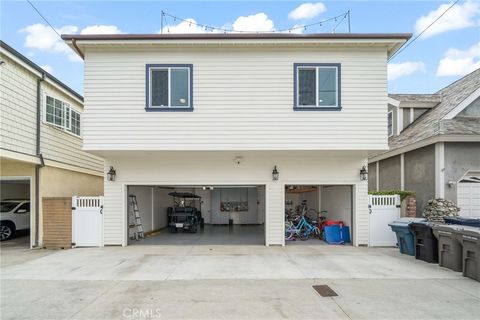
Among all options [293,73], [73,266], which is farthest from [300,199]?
[73,266]

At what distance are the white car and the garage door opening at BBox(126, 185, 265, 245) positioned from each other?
4.66m

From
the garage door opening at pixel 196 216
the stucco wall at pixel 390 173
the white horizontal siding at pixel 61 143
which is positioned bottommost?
the garage door opening at pixel 196 216

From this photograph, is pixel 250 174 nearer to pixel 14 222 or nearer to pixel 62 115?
pixel 62 115

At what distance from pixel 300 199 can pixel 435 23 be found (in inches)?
398

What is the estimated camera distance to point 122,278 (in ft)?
20.6

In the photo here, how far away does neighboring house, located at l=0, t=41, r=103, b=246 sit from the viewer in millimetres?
8961

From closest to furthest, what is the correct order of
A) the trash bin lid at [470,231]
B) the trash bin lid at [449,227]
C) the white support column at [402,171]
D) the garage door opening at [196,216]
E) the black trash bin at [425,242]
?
the trash bin lid at [470,231], the trash bin lid at [449,227], the black trash bin at [425,242], the garage door opening at [196,216], the white support column at [402,171]

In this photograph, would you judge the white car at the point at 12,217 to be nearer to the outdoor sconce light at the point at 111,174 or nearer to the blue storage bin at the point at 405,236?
the outdoor sconce light at the point at 111,174

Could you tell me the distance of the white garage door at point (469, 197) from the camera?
32.1ft

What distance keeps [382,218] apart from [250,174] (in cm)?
429

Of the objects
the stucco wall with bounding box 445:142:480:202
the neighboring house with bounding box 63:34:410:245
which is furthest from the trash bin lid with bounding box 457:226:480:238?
the stucco wall with bounding box 445:142:480:202

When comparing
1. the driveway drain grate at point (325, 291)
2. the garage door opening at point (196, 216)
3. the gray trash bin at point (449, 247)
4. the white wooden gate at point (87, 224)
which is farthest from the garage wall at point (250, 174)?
the driveway drain grate at point (325, 291)

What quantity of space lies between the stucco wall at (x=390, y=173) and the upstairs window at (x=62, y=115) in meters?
12.7

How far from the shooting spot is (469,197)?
32.2 feet
